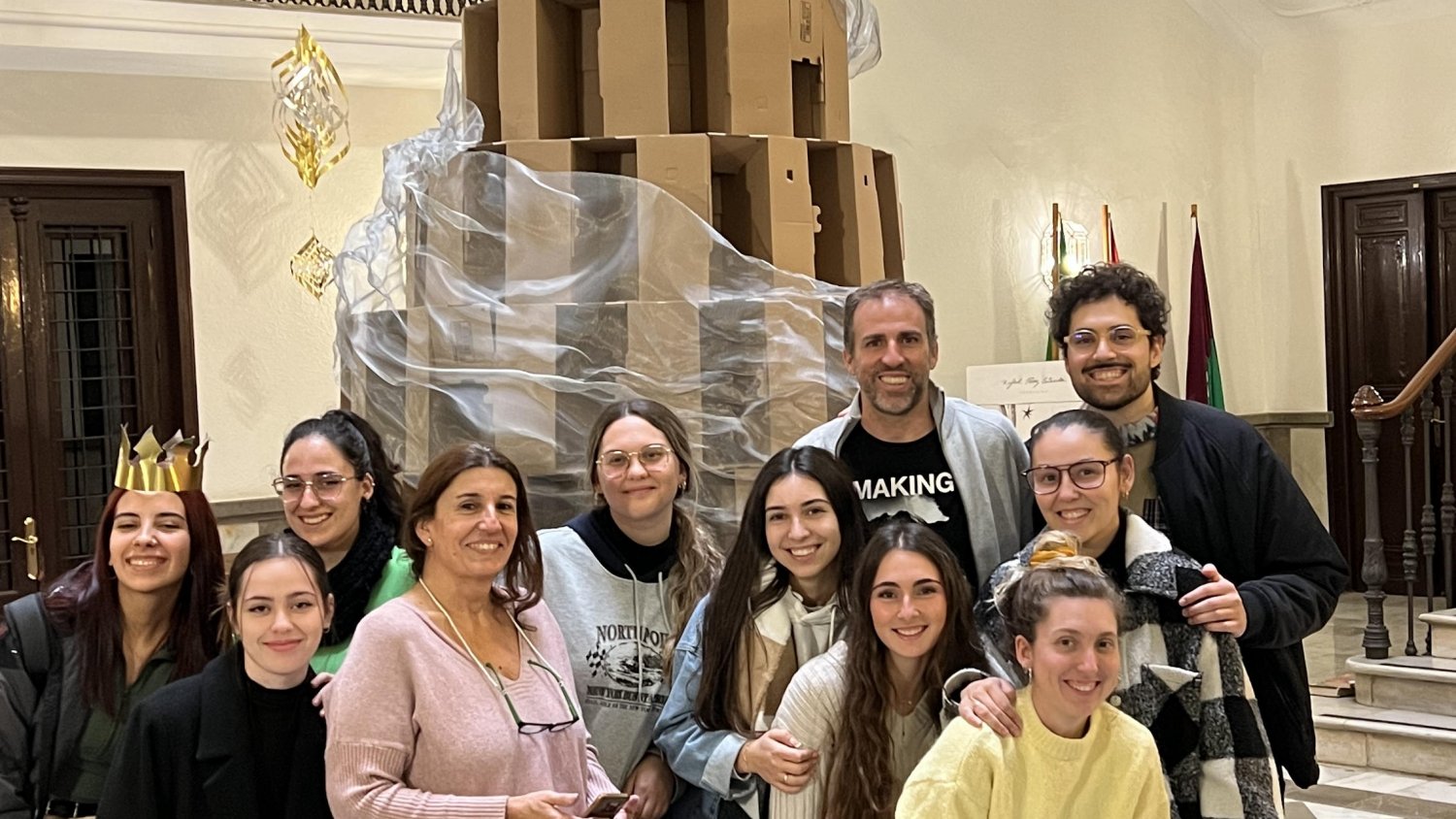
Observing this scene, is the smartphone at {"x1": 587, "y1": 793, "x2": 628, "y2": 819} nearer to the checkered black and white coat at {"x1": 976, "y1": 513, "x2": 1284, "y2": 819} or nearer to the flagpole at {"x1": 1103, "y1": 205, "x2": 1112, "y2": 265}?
the checkered black and white coat at {"x1": 976, "y1": 513, "x2": 1284, "y2": 819}

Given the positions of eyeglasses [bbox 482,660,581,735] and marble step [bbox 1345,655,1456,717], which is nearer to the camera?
eyeglasses [bbox 482,660,581,735]

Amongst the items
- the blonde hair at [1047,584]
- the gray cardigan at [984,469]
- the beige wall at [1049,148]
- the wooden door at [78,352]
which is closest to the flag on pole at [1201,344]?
the beige wall at [1049,148]

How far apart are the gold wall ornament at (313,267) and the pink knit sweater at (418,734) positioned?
4937mm

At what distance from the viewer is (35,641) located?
2.71 m

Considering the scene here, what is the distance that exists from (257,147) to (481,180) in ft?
12.1

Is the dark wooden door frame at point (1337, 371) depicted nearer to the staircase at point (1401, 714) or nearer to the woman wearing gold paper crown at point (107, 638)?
the staircase at point (1401, 714)

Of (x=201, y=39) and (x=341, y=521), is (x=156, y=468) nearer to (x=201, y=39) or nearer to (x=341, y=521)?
(x=341, y=521)

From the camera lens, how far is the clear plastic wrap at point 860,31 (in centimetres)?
428

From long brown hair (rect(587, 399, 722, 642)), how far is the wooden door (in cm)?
461

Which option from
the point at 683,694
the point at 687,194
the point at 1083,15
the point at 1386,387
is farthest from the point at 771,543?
the point at 1386,387

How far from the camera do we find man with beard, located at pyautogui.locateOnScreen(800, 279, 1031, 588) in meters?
2.91

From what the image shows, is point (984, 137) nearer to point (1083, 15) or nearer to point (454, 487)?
point (1083, 15)

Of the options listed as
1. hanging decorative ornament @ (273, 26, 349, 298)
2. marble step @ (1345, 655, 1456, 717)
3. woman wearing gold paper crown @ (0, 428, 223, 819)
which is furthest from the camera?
hanging decorative ornament @ (273, 26, 349, 298)

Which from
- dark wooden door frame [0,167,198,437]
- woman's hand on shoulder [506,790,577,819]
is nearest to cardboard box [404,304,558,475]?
woman's hand on shoulder [506,790,577,819]
